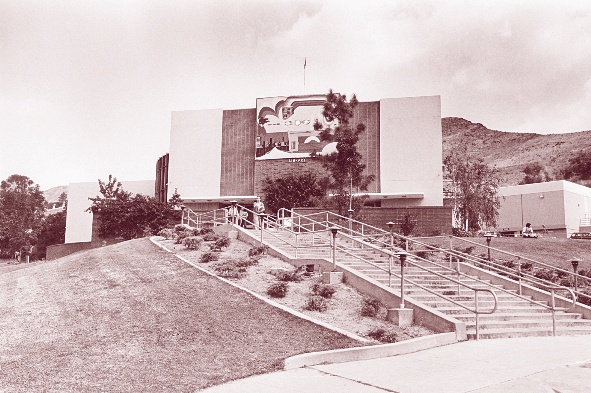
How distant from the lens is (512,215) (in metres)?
58.3

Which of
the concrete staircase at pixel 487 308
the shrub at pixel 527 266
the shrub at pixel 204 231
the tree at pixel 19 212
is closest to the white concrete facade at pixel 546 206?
the shrub at pixel 527 266

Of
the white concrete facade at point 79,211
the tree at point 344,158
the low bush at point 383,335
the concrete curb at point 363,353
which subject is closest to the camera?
the concrete curb at point 363,353

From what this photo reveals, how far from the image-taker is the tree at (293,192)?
35.6m

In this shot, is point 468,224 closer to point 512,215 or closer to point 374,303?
point 512,215

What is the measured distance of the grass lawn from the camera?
308 inches

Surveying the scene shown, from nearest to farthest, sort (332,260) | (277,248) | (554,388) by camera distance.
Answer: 1. (554,388)
2. (332,260)
3. (277,248)

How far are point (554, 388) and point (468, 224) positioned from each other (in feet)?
138

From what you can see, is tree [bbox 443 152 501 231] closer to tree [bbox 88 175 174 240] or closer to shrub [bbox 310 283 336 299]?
tree [bbox 88 175 174 240]

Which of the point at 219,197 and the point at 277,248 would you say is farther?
the point at 219,197

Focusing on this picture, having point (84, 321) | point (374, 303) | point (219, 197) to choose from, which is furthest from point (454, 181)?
point (84, 321)

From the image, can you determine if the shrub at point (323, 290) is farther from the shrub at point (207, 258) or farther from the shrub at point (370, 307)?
the shrub at point (207, 258)

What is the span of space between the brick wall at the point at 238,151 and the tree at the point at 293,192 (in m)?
3.69

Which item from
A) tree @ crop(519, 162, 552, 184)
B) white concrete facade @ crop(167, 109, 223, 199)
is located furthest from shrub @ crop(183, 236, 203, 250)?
tree @ crop(519, 162, 552, 184)

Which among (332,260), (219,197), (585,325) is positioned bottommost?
(585,325)
